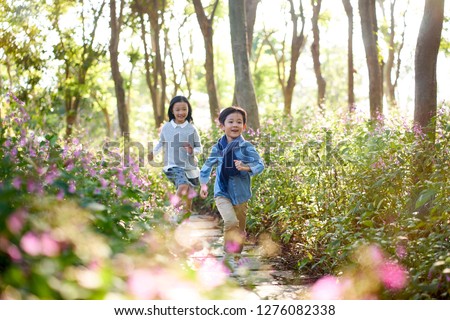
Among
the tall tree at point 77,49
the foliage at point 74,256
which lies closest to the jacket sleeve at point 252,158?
the foliage at point 74,256

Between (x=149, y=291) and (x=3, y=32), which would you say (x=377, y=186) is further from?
(x=3, y=32)

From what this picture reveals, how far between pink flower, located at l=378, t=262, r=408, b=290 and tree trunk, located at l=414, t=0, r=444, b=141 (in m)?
2.31

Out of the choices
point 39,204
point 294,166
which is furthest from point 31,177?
point 294,166

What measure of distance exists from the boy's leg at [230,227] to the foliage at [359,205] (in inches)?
17.9

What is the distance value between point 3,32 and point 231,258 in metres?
14.7

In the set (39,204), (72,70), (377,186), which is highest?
(72,70)

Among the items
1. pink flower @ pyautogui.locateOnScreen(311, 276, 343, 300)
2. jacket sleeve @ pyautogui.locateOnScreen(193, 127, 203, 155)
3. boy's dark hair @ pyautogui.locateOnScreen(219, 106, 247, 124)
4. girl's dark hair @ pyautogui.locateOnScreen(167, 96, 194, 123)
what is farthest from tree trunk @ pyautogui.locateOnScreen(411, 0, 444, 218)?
girl's dark hair @ pyautogui.locateOnScreen(167, 96, 194, 123)

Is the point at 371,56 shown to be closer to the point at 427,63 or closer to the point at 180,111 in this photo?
the point at 180,111

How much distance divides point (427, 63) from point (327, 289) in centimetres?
266

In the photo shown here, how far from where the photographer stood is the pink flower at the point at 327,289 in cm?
514

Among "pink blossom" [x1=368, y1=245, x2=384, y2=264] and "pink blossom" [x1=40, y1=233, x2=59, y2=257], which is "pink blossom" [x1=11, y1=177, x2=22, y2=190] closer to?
"pink blossom" [x1=40, y1=233, x2=59, y2=257]

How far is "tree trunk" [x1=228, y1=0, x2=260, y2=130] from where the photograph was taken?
Result: 11.3 meters

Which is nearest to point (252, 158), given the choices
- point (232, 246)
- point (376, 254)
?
point (232, 246)

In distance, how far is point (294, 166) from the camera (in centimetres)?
785
